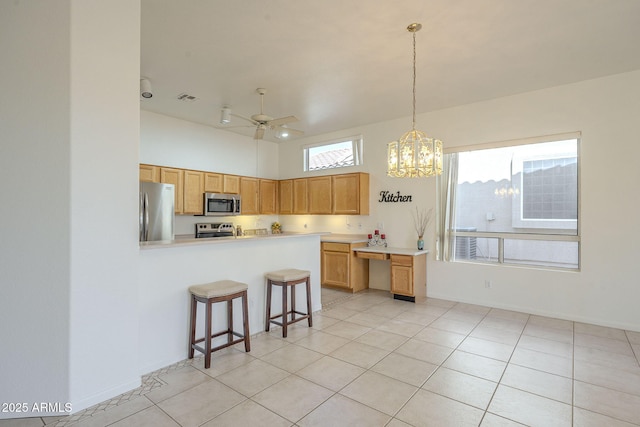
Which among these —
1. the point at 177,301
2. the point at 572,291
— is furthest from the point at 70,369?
the point at 572,291

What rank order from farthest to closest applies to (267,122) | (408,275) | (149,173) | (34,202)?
(149,173) < (408,275) < (267,122) < (34,202)

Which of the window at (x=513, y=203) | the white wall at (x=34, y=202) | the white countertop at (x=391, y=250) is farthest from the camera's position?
the white countertop at (x=391, y=250)

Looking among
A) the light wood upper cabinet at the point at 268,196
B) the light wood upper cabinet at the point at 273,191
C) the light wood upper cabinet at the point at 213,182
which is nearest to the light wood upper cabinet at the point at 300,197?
the light wood upper cabinet at the point at 273,191

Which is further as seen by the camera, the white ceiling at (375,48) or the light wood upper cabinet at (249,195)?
the light wood upper cabinet at (249,195)

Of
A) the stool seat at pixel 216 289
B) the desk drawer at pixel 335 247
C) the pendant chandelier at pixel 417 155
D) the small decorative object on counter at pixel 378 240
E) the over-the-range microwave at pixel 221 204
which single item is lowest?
the stool seat at pixel 216 289

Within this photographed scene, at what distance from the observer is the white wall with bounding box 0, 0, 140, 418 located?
208 cm

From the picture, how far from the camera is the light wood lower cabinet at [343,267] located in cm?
551

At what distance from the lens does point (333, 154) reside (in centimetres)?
654

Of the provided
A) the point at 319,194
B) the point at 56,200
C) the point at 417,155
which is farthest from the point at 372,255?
the point at 56,200

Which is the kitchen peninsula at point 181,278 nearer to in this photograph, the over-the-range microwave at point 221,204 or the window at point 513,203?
the over-the-range microwave at point 221,204

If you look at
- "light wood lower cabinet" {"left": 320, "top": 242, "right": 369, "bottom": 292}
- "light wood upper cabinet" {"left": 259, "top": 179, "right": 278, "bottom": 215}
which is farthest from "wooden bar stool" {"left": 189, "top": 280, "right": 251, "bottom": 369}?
"light wood upper cabinet" {"left": 259, "top": 179, "right": 278, "bottom": 215}

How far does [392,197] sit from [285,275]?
284 cm

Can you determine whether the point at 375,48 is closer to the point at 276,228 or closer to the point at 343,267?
the point at 343,267

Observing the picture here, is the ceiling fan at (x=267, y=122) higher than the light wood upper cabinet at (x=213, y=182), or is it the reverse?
the ceiling fan at (x=267, y=122)
